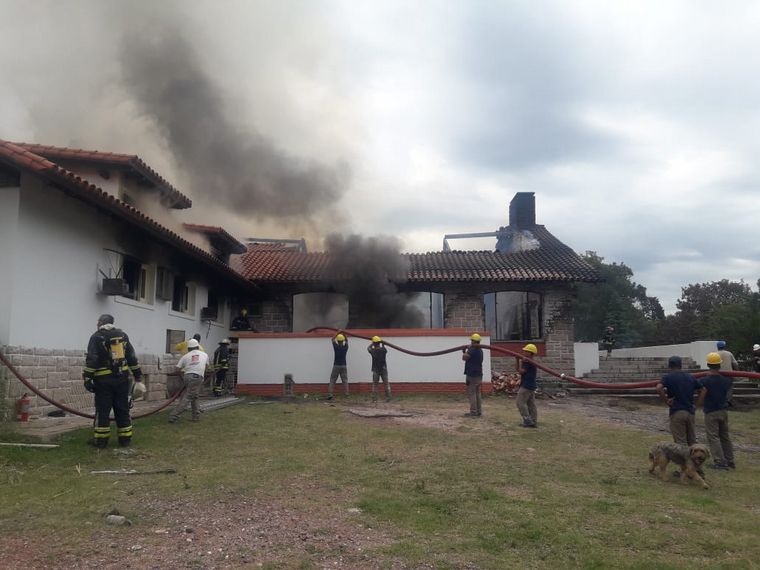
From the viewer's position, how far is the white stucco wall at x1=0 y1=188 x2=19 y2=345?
838 cm

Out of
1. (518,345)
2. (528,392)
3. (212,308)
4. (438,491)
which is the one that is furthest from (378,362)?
(438,491)

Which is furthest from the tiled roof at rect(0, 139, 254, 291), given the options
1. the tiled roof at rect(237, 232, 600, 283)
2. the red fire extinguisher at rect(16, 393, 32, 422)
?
the tiled roof at rect(237, 232, 600, 283)

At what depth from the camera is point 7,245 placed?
8.47 metres

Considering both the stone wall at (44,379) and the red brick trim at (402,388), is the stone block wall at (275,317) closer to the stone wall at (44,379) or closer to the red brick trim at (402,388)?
the red brick trim at (402,388)

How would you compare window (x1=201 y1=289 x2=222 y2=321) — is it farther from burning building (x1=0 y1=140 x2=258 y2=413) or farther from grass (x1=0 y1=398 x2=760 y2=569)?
grass (x1=0 y1=398 x2=760 y2=569)

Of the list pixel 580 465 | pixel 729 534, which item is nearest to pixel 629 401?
pixel 580 465

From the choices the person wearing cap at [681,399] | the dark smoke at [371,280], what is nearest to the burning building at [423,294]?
the dark smoke at [371,280]

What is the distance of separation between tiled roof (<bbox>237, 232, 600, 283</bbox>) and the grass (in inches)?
392

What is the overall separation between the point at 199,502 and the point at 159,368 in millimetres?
8741

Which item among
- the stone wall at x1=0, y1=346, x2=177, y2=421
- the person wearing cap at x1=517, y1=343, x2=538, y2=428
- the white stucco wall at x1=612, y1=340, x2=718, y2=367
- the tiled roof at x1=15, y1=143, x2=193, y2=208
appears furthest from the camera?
the white stucco wall at x1=612, y1=340, x2=718, y2=367

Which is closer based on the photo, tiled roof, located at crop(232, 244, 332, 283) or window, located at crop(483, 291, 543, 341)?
tiled roof, located at crop(232, 244, 332, 283)

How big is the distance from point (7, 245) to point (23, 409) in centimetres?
242

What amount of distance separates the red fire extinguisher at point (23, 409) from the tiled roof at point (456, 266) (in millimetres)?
10868

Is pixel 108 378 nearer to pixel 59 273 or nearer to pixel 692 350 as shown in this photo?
pixel 59 273
